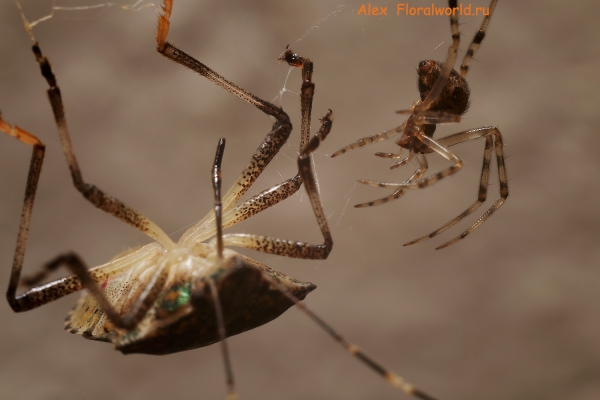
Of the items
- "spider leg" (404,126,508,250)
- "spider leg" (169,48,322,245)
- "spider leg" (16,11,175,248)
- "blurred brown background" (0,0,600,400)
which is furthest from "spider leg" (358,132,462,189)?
"blurred brown background" (0,0,600,400)

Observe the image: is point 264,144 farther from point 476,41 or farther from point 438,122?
point 476,41

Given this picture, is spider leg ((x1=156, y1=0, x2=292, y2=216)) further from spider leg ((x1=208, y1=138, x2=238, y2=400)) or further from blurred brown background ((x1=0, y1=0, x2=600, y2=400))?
blurred brown background ((x1=0, y1=0, x2=600, y2=400))

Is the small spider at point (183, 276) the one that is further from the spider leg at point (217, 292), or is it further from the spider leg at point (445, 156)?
the spider leg at point (445, 156)

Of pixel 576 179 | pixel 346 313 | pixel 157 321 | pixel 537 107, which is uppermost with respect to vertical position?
pixel 537 107

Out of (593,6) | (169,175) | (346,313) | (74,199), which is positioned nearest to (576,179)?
(593,6)

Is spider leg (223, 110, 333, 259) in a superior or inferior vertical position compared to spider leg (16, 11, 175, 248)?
inferior

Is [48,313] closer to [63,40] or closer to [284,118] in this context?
[63,40]

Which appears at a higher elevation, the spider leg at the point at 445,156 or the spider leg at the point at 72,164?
the spider leg at the point at 72,164

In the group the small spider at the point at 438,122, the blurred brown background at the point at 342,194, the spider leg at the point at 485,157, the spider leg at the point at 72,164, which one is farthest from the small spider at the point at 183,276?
the blurred brown background at the point at 342,194

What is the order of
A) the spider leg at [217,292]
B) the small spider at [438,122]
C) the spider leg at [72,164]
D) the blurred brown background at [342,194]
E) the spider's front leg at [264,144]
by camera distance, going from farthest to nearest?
the blurred brown background at [342,194], the small spider at [438,122], the spider's front leg at [264,144], the spider leg at [72,164], the spider leg at [217,292]
